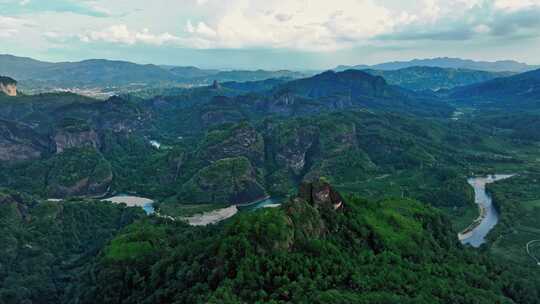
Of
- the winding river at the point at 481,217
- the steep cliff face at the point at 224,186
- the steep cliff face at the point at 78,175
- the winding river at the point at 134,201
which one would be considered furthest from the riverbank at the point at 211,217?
Answer: the winding river at the point at 481,217

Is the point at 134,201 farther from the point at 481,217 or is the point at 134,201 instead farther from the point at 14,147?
the point at 481,217

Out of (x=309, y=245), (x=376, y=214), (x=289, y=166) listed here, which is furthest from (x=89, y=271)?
(x=289, y=166)

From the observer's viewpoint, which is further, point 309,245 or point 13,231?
point 13,231

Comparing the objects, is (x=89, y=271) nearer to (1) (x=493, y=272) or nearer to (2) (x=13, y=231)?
(2) (x=13, y=231)

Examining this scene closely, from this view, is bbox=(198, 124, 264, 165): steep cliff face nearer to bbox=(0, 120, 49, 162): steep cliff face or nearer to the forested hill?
bbox=(0, 120, 49, 162): steep cliff face

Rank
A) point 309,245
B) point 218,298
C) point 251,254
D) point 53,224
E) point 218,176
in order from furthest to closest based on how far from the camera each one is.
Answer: point 218,176, point 53,224, point 309,245, point 251,254, point 218,298

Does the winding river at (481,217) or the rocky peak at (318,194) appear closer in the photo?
the rocky peak at (318,194)

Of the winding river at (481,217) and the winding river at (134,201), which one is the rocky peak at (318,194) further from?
the winding river at (134,201)
